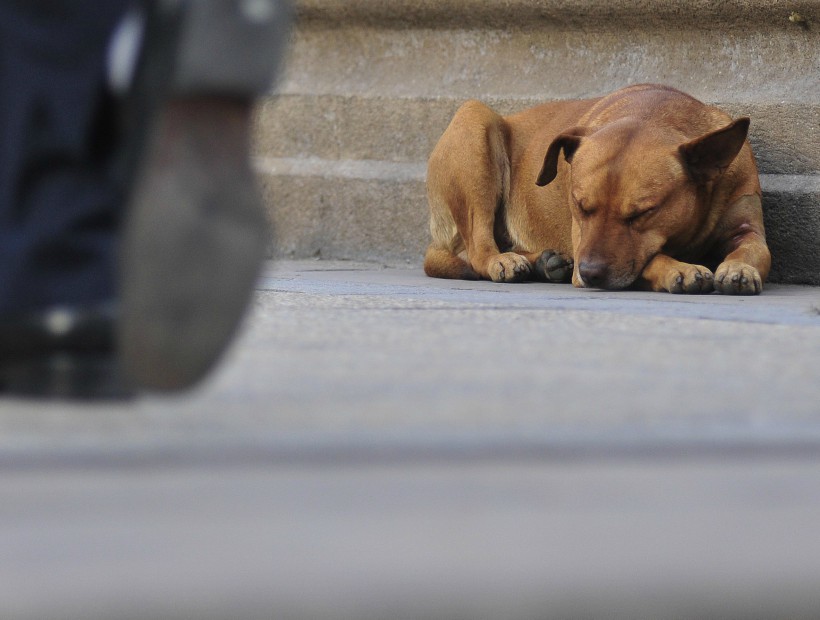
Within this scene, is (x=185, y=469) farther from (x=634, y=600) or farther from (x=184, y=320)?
(x=634, y=600)

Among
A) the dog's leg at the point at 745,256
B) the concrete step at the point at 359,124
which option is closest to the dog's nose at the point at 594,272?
the dog's leg at the point at 745,256

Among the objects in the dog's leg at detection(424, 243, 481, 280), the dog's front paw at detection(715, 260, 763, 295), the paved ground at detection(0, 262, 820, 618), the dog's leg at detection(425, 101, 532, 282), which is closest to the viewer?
the paved ground at detection(0, 262, 820, 618)

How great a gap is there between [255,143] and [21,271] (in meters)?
5.03

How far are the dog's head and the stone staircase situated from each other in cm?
45

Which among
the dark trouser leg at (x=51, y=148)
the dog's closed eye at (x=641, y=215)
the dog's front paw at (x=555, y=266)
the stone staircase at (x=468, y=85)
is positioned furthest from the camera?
the dog's front paw at (x=555, y=266)

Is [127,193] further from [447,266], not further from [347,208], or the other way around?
[347,208]

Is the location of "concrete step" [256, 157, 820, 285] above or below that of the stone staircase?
below

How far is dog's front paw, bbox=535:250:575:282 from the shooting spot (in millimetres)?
5316

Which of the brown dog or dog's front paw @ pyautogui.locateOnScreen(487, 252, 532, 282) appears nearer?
the brown dog

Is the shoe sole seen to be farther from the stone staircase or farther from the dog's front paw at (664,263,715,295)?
the stone staircase

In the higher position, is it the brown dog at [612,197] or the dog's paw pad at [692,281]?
the brown dog at [612,197]

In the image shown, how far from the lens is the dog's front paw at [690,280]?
4590mm

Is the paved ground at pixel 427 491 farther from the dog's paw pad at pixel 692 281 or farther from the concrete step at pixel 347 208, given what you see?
the concrete step at pixel 347 208

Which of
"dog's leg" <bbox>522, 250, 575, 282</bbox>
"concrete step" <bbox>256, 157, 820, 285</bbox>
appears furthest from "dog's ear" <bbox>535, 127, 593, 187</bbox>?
"concrete step" <bbox>256, 157, 820, 285</bbox>
